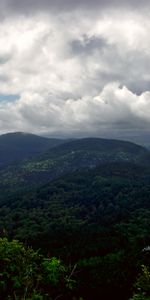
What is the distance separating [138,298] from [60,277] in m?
6.85

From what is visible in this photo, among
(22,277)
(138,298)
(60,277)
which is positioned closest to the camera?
(22,277)

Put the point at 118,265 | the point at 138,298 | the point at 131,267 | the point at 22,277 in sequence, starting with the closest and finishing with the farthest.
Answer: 1. the point at 22,277
2. the point at 138,298
3. the point at 131,267
4. the point at 118,265

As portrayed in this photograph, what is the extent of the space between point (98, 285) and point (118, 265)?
35.8m

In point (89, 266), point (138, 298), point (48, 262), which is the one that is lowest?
point (89, 266)

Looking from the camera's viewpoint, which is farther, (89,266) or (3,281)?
(89,266)

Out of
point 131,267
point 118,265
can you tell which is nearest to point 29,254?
point 131,267

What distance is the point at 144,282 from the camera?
1222 inches

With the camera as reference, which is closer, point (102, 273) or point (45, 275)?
point (45, 275)

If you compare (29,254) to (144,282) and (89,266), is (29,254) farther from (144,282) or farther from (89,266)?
(89,266)

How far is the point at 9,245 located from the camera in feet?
103

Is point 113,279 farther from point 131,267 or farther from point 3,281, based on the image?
point 3,281

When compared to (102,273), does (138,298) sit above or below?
above

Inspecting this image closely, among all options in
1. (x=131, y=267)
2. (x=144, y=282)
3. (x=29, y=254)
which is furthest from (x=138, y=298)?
(x=131, y=267)

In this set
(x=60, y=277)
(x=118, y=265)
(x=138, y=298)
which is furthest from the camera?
(x=118, y=265)
